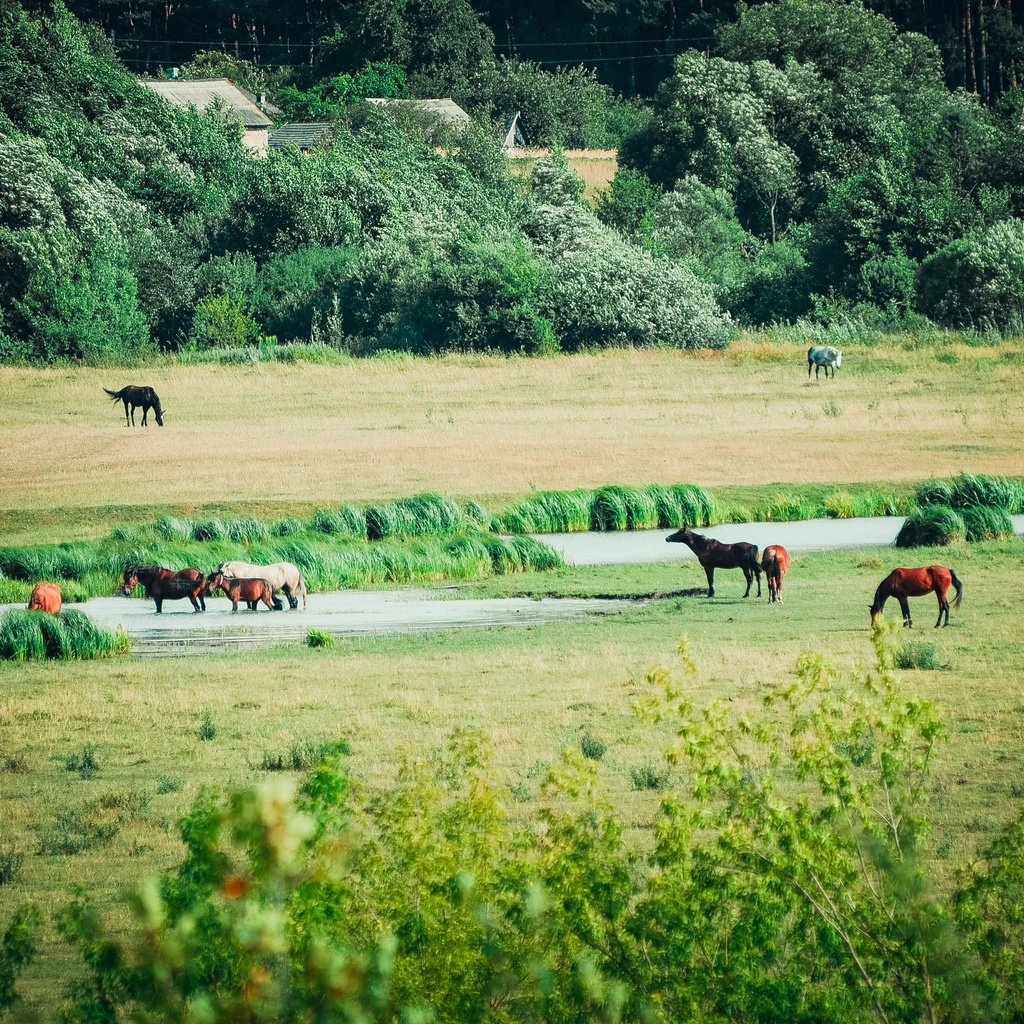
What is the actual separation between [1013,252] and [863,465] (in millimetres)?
28179

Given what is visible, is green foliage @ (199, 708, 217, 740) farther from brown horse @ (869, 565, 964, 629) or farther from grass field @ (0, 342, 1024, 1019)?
brown horse @ (869, 565, 964, 629)

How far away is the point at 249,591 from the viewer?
83.4ft

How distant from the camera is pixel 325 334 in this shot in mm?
69500

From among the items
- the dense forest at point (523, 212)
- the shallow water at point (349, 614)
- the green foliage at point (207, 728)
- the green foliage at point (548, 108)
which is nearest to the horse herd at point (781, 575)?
the shallow water at point (349, 614)

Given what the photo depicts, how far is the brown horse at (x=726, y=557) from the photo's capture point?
24781 millimetres

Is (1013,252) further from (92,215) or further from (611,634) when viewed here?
(611,634)

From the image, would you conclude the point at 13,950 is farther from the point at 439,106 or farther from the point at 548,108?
the point at 548,108

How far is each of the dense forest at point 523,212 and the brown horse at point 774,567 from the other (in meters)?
38.9

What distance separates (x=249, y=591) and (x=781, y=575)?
7.56m

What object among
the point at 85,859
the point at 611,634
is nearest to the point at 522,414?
the point at 611,634

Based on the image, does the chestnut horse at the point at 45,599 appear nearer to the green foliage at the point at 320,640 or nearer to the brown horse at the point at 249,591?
the brown horse at the point at 249,591

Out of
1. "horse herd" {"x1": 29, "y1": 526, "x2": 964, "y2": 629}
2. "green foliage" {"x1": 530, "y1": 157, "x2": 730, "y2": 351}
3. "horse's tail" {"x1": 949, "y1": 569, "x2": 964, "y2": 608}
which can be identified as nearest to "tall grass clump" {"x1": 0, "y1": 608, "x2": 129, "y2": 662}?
"horse herd" {"x1": 29, "y1": 526, "x2": 964, "y2": 629}

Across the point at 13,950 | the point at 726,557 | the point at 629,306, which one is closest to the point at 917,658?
the point at 726,557

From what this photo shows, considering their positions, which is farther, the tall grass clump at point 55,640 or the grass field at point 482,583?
the tall grass clump at point 55,640
